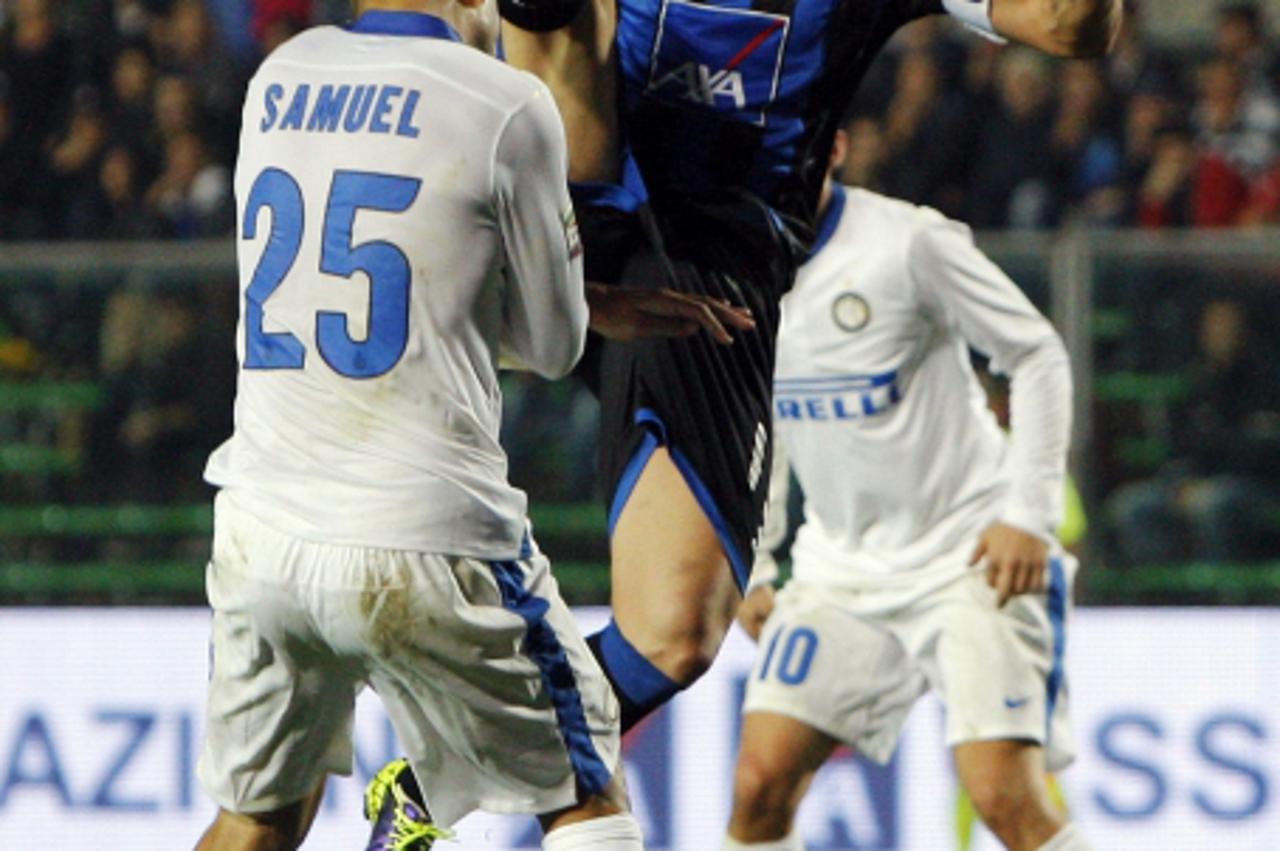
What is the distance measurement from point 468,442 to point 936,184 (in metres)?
6.81

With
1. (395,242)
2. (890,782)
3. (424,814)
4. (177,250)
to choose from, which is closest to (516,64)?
(395,242)

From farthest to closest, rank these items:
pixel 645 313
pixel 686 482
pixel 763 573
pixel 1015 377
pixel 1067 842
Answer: pixel 763 573 < pixel 1015 377 < pixel 1067 842 < pixel 686 482 < pixel 645 313

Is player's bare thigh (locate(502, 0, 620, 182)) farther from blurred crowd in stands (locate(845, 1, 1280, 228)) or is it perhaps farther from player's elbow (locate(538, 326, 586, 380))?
blurred crowd in stands (locate(845, 1, 1280, 228))

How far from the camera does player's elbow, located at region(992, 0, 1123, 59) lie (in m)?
4.02

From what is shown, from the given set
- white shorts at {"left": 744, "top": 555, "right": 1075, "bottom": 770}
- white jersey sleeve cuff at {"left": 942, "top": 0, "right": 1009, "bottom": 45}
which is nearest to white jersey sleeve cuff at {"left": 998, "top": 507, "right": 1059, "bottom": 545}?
white shorts at {"left": 744, "top": 555, "right": 1075, "bottom": 770}

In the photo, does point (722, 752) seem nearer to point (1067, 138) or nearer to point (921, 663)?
point (921, 663)

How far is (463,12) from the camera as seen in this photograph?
3.48m

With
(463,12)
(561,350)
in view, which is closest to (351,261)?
(561,350)

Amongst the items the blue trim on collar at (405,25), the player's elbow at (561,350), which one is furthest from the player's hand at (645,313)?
the blue trim on collar at (405,25)

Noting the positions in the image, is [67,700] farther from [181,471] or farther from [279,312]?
[279,312]

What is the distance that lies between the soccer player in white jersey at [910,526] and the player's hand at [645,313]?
1869 millimetres

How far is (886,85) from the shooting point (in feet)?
34.5

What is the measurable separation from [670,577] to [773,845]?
4.92 ft

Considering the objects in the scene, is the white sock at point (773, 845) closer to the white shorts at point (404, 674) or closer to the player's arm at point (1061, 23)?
the white shorts at point (404, 674)
